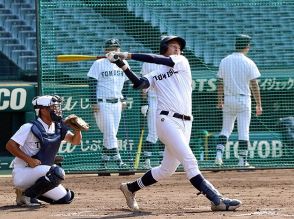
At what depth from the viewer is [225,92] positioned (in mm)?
13578

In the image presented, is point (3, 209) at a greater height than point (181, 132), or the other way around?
point (181, 132)

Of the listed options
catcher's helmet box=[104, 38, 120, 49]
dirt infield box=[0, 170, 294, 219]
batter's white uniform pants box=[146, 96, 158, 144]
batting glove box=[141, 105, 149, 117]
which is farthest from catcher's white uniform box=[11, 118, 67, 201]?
batting glove box=[141, 105, 149, 117]

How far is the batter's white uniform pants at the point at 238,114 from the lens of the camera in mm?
13422

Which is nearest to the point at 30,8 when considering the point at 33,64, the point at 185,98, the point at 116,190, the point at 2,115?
the point at 33,64

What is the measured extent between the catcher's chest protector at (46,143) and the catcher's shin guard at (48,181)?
190 millimetres

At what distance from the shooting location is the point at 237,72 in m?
13.5

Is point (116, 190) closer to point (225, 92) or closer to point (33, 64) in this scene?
point (225, 92)

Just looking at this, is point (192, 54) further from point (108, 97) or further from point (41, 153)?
point (41, 153)

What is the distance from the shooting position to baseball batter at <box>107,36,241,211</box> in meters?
8.50

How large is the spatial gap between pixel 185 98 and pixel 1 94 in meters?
5.95

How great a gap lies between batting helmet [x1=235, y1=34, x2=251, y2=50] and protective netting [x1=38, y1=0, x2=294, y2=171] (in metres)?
0.57

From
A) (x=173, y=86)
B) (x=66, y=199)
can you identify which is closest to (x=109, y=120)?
(x=66, y=199)

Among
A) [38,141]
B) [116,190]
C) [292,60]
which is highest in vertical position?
[292,60]

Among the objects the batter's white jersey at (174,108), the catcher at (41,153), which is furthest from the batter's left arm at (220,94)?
the batter's white jersey at (174,108)
